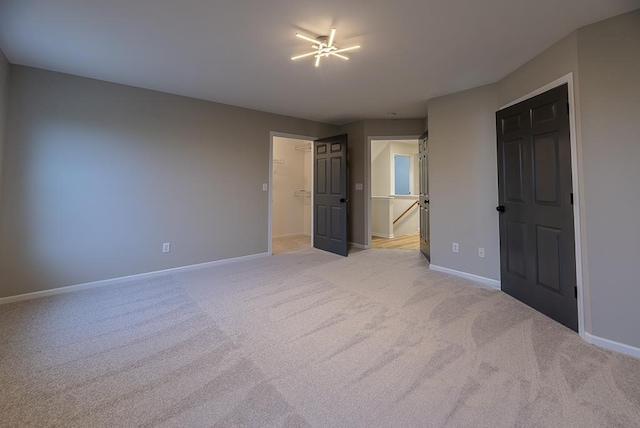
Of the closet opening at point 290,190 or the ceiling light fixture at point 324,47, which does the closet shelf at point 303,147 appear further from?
the ceiling light fixture at point 324,47

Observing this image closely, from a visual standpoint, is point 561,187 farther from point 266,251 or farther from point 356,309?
point 266,251

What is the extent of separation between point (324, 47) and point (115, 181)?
2.90 meters

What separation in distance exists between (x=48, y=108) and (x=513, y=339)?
16.3ft

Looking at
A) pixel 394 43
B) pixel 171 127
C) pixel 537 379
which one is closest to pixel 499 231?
pixel 537 379

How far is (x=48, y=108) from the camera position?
279 centimetres

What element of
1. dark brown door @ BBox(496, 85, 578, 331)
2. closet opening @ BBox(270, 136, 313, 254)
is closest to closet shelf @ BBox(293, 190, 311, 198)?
closet opening @ BBox(270, 136, 313, 254)

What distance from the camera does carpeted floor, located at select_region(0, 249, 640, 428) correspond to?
4.23ft

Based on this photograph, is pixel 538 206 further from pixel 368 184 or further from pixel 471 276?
pixel 368 184

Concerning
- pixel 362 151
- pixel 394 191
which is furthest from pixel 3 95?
pixel 394 191

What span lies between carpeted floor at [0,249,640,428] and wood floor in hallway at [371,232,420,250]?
241cm

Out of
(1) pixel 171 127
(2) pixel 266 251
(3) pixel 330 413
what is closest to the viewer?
(3) pixel 330 413

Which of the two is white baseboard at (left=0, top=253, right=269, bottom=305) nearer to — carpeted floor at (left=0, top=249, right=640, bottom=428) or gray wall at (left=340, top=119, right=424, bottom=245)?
carpeted floor at (left=0, top=249, right=640, bottom=428)

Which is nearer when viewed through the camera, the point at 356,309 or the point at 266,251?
the point at 356,309

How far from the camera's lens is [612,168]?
6.11 feet
